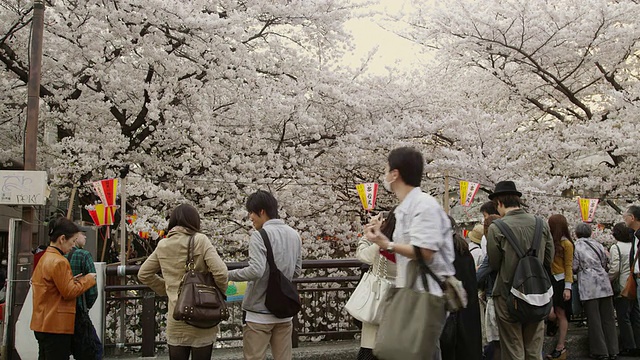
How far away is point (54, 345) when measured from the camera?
4.58 metres

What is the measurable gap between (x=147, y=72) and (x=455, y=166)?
6.55 metres

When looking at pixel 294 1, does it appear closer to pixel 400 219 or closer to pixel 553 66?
pixel 553 66

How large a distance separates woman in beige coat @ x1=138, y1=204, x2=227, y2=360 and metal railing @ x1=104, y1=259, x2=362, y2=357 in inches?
61.9

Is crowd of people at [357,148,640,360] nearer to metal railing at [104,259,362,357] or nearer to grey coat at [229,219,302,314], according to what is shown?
grey coat at [229,219,302,314]

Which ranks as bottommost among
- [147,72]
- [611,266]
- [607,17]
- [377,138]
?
[611,266]

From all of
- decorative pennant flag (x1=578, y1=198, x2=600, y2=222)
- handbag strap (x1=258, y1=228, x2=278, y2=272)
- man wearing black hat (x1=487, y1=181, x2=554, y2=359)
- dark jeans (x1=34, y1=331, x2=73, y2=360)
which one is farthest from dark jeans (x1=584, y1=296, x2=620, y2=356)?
dark jeans (x1=34, y1=331, x2=73, y2=360)

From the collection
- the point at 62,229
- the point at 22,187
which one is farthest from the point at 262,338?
the point at 22,187

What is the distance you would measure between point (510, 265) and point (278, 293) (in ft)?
6.65

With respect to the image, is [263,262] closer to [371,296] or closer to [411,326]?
[371,296]

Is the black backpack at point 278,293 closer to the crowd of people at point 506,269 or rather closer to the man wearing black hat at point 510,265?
the crowd of people at point 506,269

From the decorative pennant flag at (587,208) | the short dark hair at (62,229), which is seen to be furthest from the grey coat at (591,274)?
the short dark hair at (62,229)

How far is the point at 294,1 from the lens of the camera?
11969 mm

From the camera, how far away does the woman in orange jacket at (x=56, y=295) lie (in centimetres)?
450

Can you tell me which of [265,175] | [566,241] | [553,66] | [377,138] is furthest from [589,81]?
[566,241]
